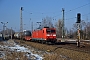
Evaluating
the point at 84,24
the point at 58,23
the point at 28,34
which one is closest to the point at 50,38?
the point at 28,34

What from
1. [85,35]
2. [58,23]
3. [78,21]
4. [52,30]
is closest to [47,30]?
[52,30]

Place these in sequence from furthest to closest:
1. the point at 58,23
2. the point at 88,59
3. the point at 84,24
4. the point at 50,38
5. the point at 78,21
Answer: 1. the point at 58,23
2. the point at 84,24
3. the point at 50,38
4. the point at 78,21
5. the point at 88,59

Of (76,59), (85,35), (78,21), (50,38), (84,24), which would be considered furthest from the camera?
(84,24)

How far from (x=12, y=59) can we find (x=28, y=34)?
57.7 m

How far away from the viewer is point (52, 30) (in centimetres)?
4138

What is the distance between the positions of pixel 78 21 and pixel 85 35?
58.9 metres

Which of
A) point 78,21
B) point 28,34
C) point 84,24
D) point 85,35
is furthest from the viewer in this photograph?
point 84,24

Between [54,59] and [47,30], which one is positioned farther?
[47,30]

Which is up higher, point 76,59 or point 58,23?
point 58,23

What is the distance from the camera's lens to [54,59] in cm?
1612

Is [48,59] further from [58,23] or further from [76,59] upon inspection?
[58,23]

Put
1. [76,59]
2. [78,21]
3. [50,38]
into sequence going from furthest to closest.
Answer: [50,38]
[78,21]
[76,59]

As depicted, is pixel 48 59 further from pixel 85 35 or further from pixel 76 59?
pixel 85 35

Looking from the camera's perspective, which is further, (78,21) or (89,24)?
(89,24)
